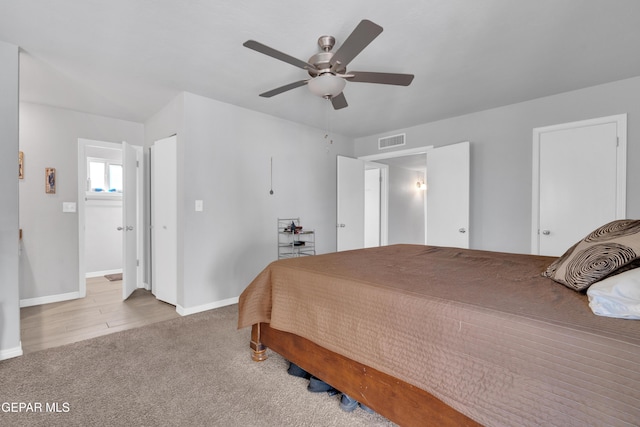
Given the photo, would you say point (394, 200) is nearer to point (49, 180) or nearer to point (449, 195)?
point (449, 195)

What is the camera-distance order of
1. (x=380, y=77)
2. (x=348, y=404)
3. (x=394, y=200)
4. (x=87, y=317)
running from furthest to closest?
(x=394, y=200) → (x=87, y=317) → (x=380, y=77) → (x=348, y=404)

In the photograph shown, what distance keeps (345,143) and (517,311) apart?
4.25m

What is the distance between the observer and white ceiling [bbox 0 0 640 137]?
1794 mm

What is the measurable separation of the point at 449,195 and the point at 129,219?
13.7 ft

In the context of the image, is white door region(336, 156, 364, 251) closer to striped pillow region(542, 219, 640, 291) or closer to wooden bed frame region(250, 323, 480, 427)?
wooden bed frame region(250, 323, 480, 427)

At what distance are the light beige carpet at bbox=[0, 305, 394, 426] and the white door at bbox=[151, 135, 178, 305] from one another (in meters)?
1.01

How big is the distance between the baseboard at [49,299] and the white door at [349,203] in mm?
3628

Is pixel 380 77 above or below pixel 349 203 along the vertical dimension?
above

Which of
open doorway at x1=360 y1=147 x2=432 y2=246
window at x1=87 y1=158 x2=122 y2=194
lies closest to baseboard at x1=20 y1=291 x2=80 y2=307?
window at x1=87 y1=158 x2=122 y2=194

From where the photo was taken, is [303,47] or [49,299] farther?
[49,299]

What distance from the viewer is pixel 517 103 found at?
3391mm

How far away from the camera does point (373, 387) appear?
136cm

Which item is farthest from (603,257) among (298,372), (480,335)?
(298,372)

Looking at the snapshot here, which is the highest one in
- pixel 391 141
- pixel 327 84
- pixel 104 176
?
pixel 391 141
